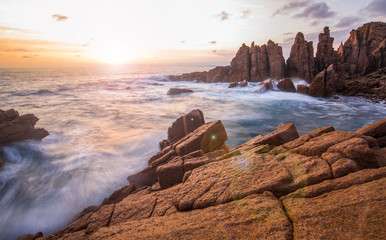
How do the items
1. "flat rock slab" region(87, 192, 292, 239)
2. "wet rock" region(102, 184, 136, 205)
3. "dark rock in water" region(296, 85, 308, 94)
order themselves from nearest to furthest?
"flat rock slab" region(87, 192, 292, 239)
"wet rock" region(102, 184, 136, 205)
"dark rock in water" region(296, 85, 308, 94)

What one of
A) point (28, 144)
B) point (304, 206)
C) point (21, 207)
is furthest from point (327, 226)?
point (28, 144)

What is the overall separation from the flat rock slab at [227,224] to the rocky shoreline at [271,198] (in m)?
0.02

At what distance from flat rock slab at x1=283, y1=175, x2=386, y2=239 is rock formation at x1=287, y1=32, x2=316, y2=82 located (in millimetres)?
42748

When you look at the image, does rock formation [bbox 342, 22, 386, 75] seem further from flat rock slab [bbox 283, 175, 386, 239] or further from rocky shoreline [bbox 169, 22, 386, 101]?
flat rock slab [bbox 283, 175, 386, 239]

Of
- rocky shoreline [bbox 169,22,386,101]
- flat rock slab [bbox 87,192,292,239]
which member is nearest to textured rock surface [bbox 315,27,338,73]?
rocky shoreline [bbox 169,22,386,101]

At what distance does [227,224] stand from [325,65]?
49.2 metres

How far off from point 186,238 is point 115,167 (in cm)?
945

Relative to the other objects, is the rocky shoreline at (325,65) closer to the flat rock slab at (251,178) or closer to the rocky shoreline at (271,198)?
the rocky shoreline at (271,198)

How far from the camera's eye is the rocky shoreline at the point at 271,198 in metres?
2.89

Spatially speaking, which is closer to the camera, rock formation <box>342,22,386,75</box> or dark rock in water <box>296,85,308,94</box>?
dark rock in water <box>296,85,308,94</box>

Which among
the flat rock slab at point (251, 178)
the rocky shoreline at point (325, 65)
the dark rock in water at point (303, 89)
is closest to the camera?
the flat rock slab at point (251, 178)

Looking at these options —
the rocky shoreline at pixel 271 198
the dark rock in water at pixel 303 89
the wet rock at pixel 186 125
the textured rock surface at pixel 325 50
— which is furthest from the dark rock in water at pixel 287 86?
the rocky shoreline at pixel 271 198

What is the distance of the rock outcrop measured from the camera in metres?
11.9

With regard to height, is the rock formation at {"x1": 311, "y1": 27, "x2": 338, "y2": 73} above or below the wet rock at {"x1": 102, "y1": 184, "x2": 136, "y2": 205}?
above
